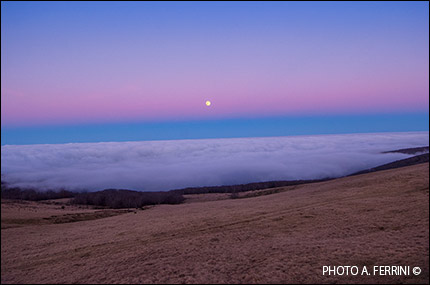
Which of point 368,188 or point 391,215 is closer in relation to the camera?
point 391,215

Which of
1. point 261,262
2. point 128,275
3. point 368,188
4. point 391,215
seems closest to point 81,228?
point 128,275

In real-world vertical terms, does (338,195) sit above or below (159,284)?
above

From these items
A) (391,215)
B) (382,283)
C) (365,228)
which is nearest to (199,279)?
(382,283)

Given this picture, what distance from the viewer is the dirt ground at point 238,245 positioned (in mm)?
4844

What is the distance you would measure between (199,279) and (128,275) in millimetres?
1421

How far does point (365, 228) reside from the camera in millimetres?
6699

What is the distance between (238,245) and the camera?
6387 millimetres

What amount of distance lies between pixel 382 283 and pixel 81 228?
9121 mm

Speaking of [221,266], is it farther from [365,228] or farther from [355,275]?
[365,228]

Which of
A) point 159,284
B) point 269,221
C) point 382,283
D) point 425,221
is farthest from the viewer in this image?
point 269,221

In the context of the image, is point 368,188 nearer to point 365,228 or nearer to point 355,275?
point 365,228

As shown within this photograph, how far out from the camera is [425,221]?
6.49 meters

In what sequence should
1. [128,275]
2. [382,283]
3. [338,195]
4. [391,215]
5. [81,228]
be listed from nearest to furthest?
[382,283]
[128,275]
[391,215]
[81,228]
[338,195]

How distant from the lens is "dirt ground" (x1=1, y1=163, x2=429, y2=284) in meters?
4.84
